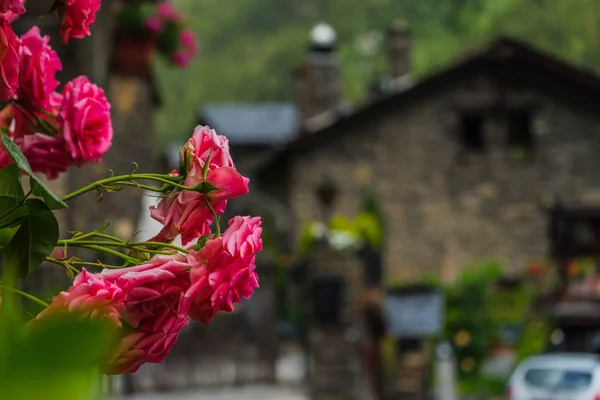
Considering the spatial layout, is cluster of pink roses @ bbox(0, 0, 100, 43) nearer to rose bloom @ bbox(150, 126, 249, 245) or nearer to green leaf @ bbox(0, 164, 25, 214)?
rose bloom @ bbox(150, 126, 249, 245)

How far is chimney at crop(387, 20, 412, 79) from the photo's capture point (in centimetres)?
3709

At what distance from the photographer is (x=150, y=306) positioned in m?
2.94

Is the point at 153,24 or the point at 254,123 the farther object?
the point at 254,123

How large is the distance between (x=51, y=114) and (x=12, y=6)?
1.67 ft

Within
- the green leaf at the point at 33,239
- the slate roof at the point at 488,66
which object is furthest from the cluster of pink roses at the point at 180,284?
the slate roof at the point at 488,66

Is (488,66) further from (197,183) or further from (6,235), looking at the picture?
(6,235)

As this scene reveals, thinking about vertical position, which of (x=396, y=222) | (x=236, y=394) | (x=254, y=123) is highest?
(x=254, y=123)

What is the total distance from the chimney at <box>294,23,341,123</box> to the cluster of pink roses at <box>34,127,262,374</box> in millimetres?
30498

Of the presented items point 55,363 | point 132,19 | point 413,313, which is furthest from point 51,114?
point 413,313

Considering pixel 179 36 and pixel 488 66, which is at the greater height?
pixel 488 66

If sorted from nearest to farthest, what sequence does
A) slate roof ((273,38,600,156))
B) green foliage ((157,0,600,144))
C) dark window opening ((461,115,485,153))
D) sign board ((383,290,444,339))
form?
1. sign board ((383,290,444,339))
2. slate roof ((273,38,600,156))
3. dark window opening ((461,115,485,153))
4. green foliage ((157,0,600,144))

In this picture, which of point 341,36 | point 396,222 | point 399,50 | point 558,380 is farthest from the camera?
point 341,36

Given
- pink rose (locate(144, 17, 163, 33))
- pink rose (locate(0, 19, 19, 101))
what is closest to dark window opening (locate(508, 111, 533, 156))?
pink rose (locate(144, 17, 163, 33))

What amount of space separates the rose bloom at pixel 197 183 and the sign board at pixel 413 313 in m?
12.8
